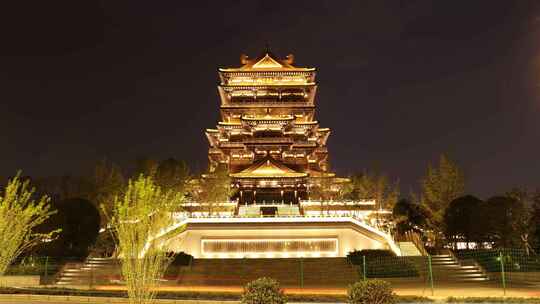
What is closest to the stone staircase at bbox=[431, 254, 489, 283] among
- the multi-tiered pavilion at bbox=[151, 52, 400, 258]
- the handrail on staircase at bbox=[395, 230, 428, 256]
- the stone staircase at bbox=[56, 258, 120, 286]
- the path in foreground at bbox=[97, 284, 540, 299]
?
the path in foreground at bbox=[97, 284, 540, 299]

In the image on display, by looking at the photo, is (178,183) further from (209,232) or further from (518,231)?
(518,231)

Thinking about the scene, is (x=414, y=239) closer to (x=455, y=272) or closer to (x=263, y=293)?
(x=455, y=272)

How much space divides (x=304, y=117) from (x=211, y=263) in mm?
31523

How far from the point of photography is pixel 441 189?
35.1 meters

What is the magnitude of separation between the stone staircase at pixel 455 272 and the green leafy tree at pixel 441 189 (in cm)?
786

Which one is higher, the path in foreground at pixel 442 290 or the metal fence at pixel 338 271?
the metal fence at pixel 338 271

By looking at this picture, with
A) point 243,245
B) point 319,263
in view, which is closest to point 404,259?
point 319,263

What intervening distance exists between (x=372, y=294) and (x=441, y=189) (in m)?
26.3

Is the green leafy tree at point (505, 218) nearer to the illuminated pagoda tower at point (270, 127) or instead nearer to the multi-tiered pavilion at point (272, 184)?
the multi-tiered pavilion at point (272, 184)

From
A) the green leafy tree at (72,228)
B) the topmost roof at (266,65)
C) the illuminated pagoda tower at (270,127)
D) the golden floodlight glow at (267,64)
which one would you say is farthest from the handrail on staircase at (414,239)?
the golden floodlight glow at (267,64)

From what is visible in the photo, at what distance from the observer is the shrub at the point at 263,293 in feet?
35.9

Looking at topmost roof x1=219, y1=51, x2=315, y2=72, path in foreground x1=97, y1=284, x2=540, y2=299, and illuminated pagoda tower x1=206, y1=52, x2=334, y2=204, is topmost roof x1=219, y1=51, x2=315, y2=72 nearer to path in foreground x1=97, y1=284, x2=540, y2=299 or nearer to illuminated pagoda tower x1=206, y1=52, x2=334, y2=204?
illuminated pagoda tower x1=206, y1=52, x2=334, y2=204

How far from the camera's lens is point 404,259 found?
2655 cm

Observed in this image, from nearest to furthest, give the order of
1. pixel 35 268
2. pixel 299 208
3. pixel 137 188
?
pixel 137 188 → pixel 35 268 → pixel 299 208
